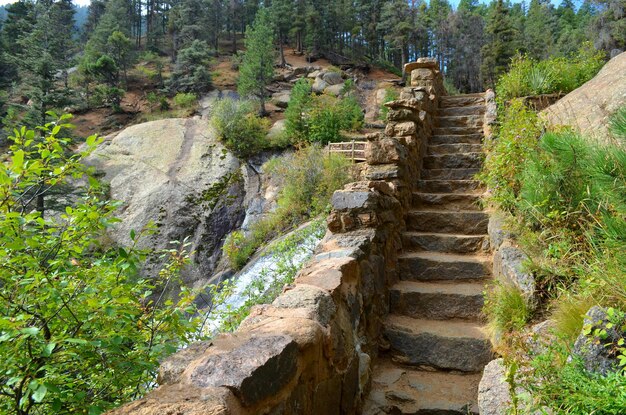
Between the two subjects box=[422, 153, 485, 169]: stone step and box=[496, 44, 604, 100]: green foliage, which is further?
box=[496, 44, 604, 100]: green foliage

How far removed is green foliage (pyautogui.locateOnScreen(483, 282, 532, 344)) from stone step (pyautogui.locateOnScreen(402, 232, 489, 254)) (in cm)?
141

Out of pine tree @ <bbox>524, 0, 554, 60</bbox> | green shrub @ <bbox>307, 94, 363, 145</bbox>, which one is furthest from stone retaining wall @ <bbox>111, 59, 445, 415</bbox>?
pine tree @ <bbox>524, 0, 554, 60</bbox>

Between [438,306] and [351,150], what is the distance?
10.1 m

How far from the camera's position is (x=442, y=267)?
14.4ft

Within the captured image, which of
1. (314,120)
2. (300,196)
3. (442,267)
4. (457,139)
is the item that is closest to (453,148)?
(457,139)

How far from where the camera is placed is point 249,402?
1553 millimetres

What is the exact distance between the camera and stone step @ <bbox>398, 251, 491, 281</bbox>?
427 cm

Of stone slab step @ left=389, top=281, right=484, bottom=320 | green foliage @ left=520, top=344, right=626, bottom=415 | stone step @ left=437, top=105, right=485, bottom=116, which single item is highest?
stone step @ left=437, top=105, right=485, bottom=116

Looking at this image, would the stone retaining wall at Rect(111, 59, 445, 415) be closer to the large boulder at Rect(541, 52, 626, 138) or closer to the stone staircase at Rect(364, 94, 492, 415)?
the stone staircase at Rect(364, 94, 492, 415)

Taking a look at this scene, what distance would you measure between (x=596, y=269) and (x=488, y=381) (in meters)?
0.84

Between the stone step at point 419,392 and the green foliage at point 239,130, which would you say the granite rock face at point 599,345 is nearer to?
the stone step at point 419,392

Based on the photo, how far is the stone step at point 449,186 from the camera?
18.7ft

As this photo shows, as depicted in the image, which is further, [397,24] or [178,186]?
[397,24]

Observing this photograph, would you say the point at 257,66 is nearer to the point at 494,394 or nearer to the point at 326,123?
the point at 326,123
